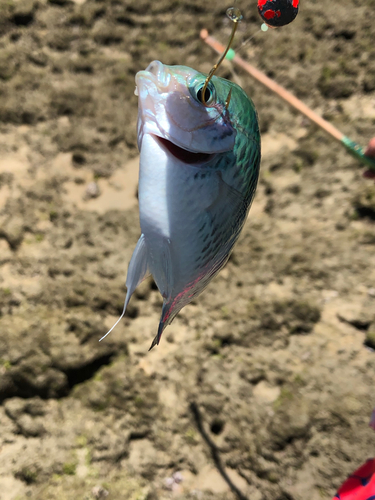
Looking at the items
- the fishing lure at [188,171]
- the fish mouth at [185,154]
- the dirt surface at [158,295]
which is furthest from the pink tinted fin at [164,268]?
the dirt surface at [158,295]

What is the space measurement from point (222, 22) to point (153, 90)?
2677 millimetres

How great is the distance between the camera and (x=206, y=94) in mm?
876

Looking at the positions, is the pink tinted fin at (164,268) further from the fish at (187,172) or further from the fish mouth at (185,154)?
the fish mouth at (185,154)

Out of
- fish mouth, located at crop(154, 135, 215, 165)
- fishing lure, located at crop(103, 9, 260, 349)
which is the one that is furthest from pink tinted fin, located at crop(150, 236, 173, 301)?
fish mouth, located at crop(154, 135, 215, 165)

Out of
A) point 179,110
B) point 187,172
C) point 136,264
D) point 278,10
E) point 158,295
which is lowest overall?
point 158,295

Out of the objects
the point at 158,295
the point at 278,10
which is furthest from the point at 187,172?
the point at 158,295

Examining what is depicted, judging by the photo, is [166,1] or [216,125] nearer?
[216,125]

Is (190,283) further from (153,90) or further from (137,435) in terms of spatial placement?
(137,435)

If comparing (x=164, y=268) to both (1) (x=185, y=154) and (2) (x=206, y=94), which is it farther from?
(2) (x=206, y=94)

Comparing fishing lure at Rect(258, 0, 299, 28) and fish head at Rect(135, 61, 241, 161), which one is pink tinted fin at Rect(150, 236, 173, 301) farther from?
fishing lure at Rect(258, 0, 299, 28)

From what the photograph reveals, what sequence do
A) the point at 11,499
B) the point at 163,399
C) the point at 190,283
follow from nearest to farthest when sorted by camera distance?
the point at 190,283 → the point at 11,499 → the point at 163,399

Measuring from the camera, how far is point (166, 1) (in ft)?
9.69

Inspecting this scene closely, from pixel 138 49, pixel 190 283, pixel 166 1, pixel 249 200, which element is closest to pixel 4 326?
pixel 190 283

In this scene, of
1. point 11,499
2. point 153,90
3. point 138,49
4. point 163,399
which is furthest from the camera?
point 138,49
